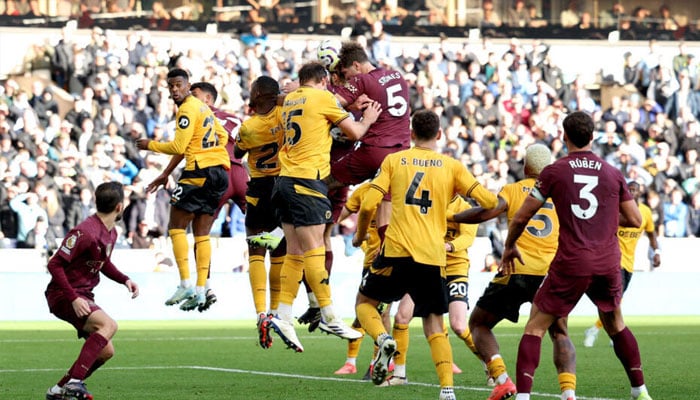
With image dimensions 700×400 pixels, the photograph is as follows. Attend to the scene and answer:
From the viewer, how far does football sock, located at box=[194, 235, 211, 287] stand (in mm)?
14641

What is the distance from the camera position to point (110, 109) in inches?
1041

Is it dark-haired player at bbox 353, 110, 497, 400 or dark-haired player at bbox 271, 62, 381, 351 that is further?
dark-haired player at bbox 271, 62, 381, 351

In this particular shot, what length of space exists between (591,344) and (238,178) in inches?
235

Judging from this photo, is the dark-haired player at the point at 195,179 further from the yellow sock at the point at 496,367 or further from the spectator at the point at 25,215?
the spectator at the point at 25,215

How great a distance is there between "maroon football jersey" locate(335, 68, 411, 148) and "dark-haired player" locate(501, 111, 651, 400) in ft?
10.4

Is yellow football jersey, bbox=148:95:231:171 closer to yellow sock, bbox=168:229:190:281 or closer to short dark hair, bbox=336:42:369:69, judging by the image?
yellow sock, bbox=168:229:190:281

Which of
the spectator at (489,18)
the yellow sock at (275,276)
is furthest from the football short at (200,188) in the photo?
the spectator at (489,18)

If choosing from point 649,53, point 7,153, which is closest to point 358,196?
point 7,153

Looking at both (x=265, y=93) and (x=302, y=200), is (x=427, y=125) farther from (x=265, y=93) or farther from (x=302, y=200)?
(x=265, y=93)

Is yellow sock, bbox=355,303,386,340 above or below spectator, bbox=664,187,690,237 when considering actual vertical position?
above

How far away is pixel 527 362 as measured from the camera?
956 centimetres

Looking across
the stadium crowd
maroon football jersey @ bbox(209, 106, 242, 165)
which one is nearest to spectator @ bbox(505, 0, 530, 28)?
the stadium crowd

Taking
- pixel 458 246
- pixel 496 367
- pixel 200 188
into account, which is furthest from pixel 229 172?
pixel 496 367

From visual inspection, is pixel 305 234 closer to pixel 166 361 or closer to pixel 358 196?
pixel 358 196
